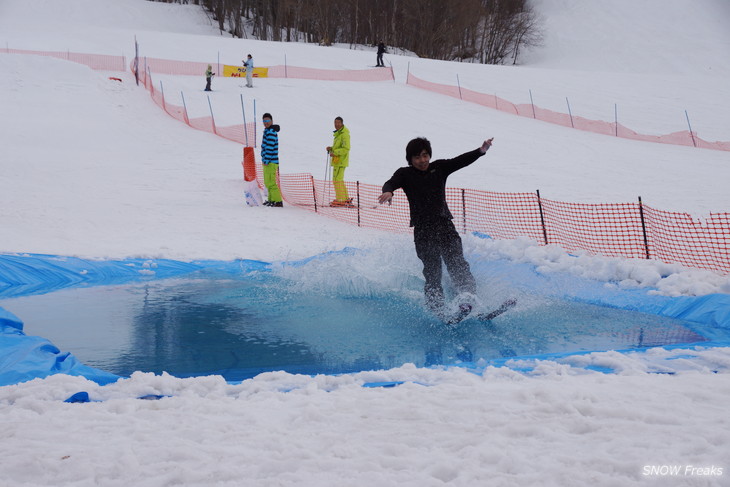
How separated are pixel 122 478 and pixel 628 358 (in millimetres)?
3361

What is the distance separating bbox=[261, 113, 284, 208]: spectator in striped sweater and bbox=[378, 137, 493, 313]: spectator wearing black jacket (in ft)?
23.1

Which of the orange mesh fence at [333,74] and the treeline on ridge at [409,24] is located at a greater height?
the treeline on ridge at [409,24]

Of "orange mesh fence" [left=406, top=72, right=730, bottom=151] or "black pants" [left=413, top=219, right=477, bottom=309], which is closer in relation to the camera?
"black pants" [left=413, top=219, right=477, bottom=309]

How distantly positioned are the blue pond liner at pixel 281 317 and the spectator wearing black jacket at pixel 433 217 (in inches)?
14.2

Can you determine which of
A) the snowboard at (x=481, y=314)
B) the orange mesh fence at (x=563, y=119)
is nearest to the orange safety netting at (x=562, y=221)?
the snowboard at (x=481, y=314)

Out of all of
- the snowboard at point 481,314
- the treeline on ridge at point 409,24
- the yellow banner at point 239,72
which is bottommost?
the snowboard at point 481,314

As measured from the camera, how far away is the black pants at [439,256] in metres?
6.01

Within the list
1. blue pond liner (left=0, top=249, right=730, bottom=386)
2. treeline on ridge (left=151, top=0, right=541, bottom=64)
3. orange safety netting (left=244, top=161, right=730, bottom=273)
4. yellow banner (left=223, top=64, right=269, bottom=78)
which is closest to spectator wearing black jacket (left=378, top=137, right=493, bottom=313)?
blue pond liner (left=0, top=249, right=730, bottom=386)

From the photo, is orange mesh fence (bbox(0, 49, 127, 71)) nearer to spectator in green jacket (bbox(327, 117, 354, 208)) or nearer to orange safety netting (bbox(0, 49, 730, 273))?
orange safety netting (bbox(0, 49, 730, 273))

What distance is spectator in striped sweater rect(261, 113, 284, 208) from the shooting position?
12.8 meters

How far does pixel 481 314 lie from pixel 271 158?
766 centimetres

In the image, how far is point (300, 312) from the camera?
21.2ft

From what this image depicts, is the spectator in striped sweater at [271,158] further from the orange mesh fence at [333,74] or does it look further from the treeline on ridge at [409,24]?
the treeline on ridge at [409,24]

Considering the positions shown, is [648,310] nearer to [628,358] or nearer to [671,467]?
[628,358]
